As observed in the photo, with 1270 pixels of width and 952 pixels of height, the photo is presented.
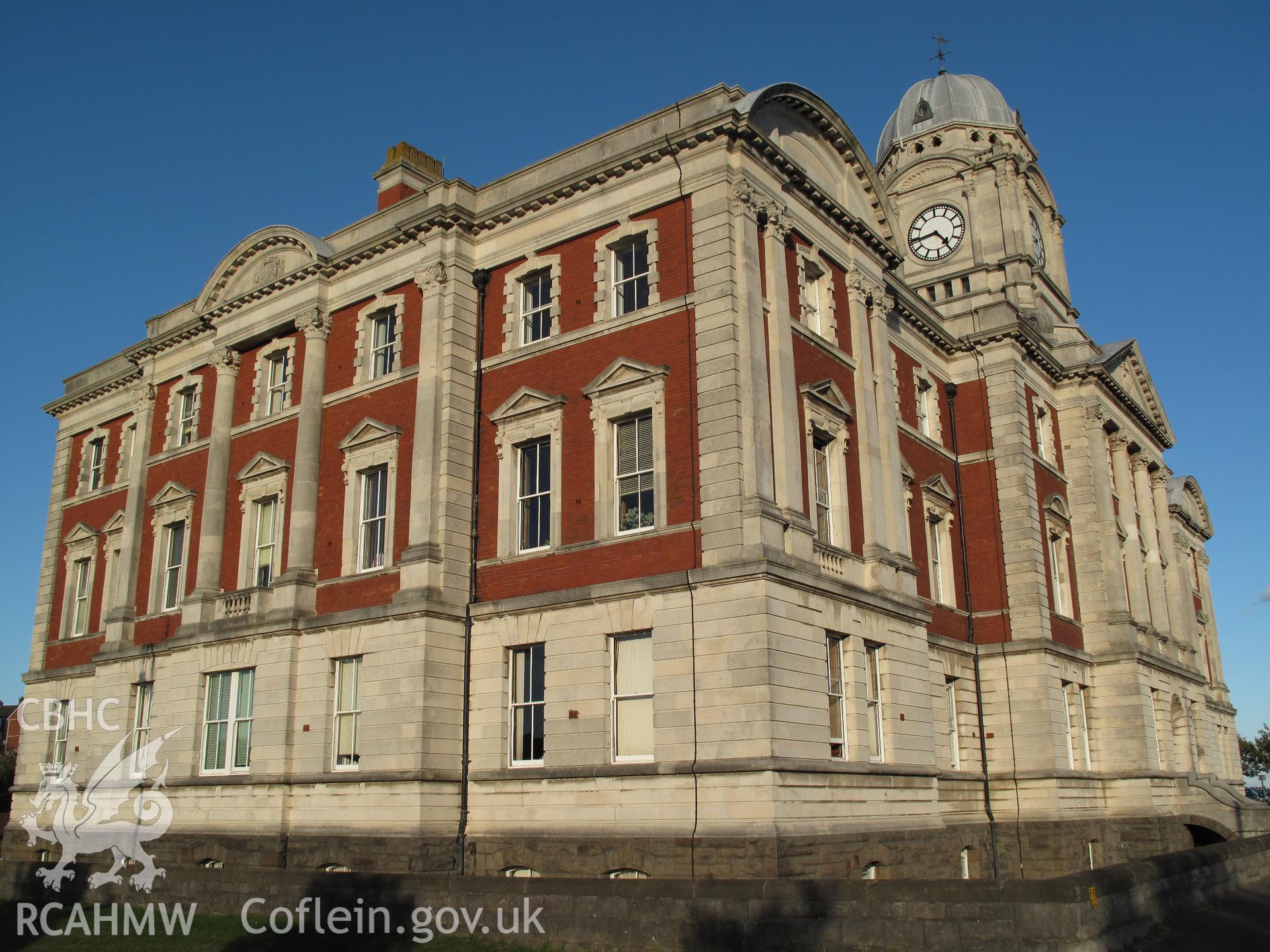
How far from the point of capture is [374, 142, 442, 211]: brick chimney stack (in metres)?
33.2

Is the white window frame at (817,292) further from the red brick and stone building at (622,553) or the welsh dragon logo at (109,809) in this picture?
the welsh dragon logo at (109,809)

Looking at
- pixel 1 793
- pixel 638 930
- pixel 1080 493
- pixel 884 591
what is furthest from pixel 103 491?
pixel 1080 493

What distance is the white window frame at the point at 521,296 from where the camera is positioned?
27.3 metres

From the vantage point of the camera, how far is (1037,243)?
5100cm

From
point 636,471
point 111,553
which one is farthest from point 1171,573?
point 111,553

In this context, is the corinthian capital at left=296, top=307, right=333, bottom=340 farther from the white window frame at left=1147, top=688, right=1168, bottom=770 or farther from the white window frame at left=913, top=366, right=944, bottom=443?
the white window frame at left=1147, top=688, right=1168, bottom=770

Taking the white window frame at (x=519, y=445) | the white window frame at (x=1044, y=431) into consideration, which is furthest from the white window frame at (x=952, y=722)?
the white window frame at (x=519, y=445)

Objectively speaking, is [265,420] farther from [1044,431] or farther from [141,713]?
[1044,431]

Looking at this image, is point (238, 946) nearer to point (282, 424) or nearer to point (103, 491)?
point (282, 424)

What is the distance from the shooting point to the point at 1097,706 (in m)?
37.3

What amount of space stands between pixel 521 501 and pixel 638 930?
12.7 meters

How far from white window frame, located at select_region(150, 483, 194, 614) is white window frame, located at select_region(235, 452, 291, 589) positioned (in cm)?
309

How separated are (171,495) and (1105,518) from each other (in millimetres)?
31025

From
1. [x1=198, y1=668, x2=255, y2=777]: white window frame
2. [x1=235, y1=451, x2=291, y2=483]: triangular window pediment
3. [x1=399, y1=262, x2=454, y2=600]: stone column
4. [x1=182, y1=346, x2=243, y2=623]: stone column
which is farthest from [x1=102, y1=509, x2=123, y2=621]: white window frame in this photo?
[x1=399, y1=262, x2=454, y2=600]: stone column
